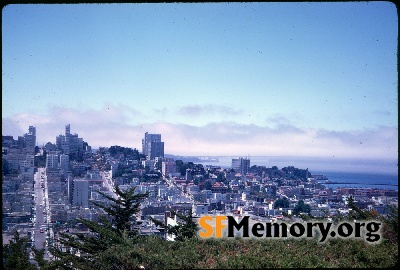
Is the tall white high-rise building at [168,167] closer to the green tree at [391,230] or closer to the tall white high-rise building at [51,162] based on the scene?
the tall white high-rise building at [51,162]

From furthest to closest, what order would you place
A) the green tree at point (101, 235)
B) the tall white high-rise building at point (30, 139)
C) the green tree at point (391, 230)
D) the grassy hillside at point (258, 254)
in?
the tall white high-rise building at point (30, 139) → the green tree at point (101, 235) → the green tree at point (391, 230) → the grassy hillside at point (258, 254)

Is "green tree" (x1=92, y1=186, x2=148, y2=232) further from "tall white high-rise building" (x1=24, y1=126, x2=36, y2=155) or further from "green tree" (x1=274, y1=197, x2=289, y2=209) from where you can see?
"green tree" (x1=274, y1=197, x2=289, y2=209)

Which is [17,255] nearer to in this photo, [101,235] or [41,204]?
[41,204]

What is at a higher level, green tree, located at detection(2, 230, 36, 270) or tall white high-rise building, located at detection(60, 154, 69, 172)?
tall white high-rise building, located at detection(60, 154, 69, 172)

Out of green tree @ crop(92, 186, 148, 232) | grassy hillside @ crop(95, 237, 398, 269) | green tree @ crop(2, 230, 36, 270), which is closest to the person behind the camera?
grassy hillside @ crop(95, 237, 398, 269)

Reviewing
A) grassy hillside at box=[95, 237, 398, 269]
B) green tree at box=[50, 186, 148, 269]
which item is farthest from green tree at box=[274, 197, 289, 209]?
grassy hillside at box=[95, 237, 398, 269]

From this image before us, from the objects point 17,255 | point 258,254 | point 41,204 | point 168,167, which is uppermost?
point 168,167

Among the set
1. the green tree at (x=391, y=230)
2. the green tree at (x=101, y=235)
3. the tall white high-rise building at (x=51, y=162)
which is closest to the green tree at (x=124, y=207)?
the green tree at (x=101, y=235)

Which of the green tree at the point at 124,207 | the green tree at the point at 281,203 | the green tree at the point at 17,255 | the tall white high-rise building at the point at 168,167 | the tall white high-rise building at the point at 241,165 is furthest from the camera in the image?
the tall white high-rise building at the point at 168,167

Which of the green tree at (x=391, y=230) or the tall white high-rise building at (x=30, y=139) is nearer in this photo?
the green tree at (x=391, y=230)

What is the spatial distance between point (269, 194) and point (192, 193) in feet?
7.67

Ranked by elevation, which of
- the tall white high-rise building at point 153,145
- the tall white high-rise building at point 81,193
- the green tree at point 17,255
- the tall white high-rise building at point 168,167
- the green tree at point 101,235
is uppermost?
the tall white high-rise building at point 153,145

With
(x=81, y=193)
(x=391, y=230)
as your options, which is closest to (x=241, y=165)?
(x=81, y=193)

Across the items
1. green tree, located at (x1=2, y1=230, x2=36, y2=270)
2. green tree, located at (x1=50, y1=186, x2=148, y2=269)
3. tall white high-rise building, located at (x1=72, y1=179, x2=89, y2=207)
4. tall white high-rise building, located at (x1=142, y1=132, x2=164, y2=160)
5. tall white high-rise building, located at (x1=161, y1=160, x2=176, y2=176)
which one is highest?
tall white high-rise building, located at (x1=142, y1=132, x2=164, y2=160)
